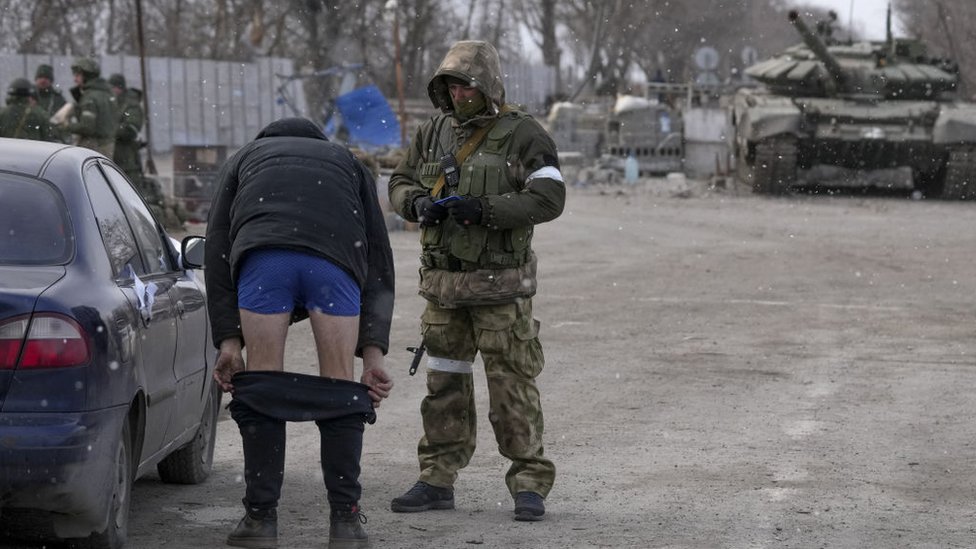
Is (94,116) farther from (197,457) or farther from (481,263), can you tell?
(481,263)

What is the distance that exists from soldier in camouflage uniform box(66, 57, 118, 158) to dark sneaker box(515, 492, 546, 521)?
11.5 m

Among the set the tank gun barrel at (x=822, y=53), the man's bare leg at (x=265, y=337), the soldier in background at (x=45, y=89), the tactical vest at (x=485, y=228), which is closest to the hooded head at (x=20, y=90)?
the soldier in background at (x=45, y=89)

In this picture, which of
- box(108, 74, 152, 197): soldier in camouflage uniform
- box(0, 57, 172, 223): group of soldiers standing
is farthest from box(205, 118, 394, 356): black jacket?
box(108, 74, 152, 197): soldier in camouflage uniform

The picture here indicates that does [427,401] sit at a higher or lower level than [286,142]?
lower

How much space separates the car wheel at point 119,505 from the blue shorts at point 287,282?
1.83ft

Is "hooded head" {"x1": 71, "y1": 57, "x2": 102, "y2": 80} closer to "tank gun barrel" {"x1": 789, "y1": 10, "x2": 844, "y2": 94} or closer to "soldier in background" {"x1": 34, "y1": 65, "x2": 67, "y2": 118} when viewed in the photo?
"soldier in background" {"x1": 34, "y1": 65, "x2": 67, "y2": 118}

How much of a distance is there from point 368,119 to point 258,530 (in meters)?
25.7

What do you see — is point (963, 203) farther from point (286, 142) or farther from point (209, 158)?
point (286, 142)

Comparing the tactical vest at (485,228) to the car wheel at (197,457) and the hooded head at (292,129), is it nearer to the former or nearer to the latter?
the hooded head at (292,129)

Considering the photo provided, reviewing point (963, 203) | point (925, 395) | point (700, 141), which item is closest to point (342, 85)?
point (700, 141)

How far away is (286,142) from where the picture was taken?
19.0 ft

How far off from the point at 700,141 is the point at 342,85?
848 centimetres

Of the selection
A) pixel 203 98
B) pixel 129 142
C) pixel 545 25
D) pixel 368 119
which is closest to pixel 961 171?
pixel 368 119

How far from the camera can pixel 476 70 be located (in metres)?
6.35
